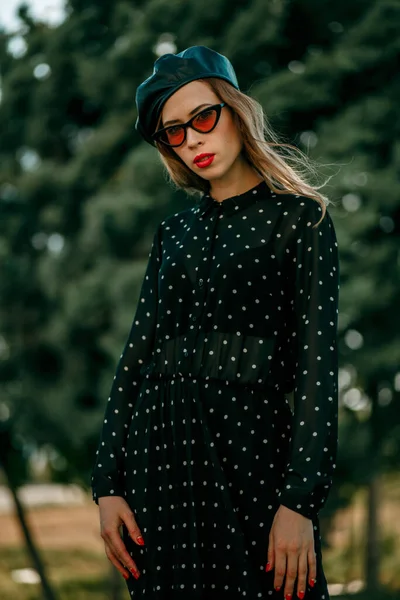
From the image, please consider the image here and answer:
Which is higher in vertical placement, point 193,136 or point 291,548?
point 193,136

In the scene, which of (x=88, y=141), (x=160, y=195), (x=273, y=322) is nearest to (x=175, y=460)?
(x=273, y=322)

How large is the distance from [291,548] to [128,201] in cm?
778

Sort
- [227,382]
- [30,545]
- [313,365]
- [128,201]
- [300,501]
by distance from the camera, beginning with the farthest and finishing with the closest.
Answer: [30,545] → [128,201] → [227,382] → [313,365] → [300,501]

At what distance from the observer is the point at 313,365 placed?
6.61ft

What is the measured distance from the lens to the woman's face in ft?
7.27

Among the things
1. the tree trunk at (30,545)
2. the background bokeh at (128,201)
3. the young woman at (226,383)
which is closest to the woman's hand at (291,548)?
the young woman at (226,383)

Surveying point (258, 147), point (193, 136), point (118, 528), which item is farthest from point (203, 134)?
point (118, 528)

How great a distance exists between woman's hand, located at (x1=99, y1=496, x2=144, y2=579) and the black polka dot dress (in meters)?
0.02

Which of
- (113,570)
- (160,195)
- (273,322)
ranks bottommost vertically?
(113,570)

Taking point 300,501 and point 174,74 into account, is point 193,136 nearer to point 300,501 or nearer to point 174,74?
point 174,74

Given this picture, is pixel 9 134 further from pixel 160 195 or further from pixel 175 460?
pixel 175 460

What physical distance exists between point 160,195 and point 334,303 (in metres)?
7.58

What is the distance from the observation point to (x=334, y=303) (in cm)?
210

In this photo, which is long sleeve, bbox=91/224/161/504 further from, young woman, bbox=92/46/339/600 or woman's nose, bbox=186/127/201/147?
woman's nose, bbox=186/127/201/147
